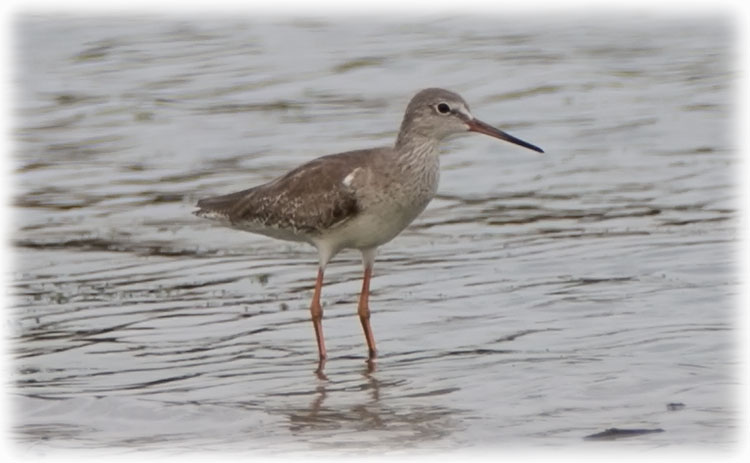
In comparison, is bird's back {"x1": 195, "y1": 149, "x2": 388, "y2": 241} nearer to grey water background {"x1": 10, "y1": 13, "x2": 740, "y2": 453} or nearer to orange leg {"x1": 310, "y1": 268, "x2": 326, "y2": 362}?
orange leg {"x1": 310, "y1": 268, "x2": 326, "y2": 362}

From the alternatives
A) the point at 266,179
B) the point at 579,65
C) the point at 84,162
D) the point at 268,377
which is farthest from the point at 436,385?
the point at 579,65

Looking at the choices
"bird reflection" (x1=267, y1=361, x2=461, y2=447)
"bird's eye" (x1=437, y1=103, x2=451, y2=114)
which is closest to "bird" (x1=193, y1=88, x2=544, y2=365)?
"bird's eye" (x1=437, y1=103, x2=451, y2=114)

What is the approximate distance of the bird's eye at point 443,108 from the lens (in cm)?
1127

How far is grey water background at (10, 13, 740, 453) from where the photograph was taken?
8969mm

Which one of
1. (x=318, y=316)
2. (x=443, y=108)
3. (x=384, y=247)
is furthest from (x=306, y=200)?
(x=384, y=247)

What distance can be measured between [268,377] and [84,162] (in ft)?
26.3

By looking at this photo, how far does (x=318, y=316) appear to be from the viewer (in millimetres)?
10984

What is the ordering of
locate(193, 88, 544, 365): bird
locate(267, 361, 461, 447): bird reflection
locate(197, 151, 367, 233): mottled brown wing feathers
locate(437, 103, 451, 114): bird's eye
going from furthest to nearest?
locate(437, 103, 451, 114): bird's eye
locate(197, 151, 367, 233): mottled brown wing feathers
locate(193, 88, 544, 365): bird
locate(267, 361, 461, 447): bird reflection

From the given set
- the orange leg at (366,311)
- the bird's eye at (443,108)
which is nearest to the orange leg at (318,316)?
the orange leg at (366,311)

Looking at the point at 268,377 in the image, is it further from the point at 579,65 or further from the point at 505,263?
the point at 579,65

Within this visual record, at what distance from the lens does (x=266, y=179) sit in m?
16.0

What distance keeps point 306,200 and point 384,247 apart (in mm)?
2504

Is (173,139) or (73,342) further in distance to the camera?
(173,139)

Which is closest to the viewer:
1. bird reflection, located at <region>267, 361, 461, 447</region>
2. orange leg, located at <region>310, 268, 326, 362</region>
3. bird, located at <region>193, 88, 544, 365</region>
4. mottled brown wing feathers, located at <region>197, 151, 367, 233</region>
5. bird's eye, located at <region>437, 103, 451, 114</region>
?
bird reflection, located at <region>267, 361, 461, 447</region>
